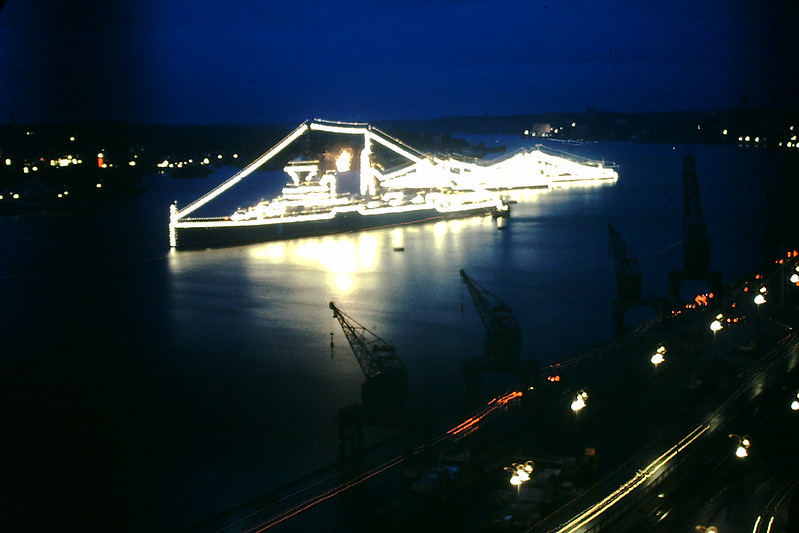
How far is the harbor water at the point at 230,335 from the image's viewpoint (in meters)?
4.50

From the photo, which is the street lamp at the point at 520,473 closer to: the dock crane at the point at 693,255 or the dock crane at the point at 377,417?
the dock crane at the point at 377,417

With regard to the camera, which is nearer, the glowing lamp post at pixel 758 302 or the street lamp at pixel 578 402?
the street lamp at pixel 578 402

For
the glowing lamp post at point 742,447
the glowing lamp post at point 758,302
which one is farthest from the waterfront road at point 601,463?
the glowing lamp post at point 758,302

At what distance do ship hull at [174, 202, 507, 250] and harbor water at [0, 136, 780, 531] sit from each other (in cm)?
42

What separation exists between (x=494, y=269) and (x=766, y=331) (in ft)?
17.2

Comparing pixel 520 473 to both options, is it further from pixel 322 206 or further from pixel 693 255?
pixel 322 206

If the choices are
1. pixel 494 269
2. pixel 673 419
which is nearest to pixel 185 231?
pixel 494 269

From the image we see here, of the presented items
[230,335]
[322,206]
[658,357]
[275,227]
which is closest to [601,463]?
[658,357]

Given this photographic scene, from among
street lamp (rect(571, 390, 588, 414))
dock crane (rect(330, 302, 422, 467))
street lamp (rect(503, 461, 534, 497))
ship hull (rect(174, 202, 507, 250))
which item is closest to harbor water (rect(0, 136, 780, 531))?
dock crane (rect(330, 302, 422, 467))

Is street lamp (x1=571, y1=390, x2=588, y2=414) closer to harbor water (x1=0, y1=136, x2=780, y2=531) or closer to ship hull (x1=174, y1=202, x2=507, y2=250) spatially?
harbor water (x1=0, y1=136, x2=780, y2=531)

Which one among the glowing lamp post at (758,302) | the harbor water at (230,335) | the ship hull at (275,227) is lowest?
the harbor water at (230,335)

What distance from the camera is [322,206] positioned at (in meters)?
16.3

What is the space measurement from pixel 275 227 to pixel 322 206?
1.42 m

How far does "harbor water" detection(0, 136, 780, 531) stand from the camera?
4.50 meters
